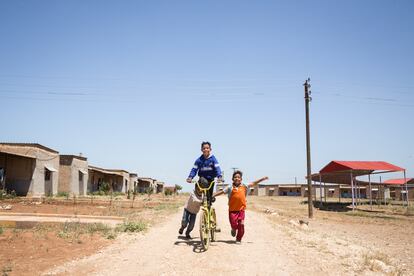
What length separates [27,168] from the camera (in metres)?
27.3

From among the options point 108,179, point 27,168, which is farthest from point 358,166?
point 108,179

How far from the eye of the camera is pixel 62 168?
33938 millimetres

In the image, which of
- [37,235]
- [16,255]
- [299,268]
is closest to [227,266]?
[299,268]

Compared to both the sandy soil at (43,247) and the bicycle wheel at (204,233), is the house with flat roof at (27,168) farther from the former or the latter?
the bicycle wheel at (204,233)

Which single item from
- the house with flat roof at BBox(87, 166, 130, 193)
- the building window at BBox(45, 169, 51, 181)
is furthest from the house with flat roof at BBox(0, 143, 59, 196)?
the house with flat roof at BBox(87, 166, 130, 193)

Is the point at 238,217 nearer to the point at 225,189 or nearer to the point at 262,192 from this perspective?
the point at 225,189

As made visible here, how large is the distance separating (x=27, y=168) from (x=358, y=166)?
25.3 metres

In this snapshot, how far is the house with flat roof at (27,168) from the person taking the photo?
26625mm

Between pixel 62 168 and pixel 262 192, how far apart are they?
56670 millimetres

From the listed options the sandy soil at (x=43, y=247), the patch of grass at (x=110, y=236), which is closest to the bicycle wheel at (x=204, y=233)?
the sandy soil at (x=43, y=247)

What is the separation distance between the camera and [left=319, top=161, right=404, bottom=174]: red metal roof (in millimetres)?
24652

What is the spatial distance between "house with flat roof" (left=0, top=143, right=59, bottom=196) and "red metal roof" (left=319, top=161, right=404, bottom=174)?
2325 centimetres

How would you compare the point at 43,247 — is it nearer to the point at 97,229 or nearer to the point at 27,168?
the point at 97,229

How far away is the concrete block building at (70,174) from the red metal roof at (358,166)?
2278 cm
